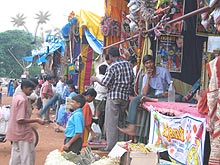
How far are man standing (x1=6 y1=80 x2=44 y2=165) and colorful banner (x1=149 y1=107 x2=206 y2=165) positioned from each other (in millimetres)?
1913

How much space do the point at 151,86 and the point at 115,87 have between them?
0.89m

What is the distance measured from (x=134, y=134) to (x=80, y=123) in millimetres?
1312

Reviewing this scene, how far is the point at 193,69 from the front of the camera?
26.9 feet

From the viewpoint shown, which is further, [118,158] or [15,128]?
[15,128]

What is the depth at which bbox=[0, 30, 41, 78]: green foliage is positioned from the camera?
206 ft

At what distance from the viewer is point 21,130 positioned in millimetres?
6371

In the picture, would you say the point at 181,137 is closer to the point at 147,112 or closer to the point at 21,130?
the point at 147,112

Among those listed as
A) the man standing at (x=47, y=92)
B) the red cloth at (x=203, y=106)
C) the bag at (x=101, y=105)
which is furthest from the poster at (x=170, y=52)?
the man standing at (x=47, y=92)

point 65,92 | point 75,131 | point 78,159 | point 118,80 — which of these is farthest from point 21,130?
point 65,92

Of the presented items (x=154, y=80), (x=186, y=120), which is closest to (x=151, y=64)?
(x=154, y=80)

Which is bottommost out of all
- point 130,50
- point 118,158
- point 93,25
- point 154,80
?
point 118,158

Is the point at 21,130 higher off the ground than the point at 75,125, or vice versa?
the point at 75,125

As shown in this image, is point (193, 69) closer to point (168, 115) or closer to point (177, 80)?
point (177, 80)

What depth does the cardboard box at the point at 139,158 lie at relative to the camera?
5.27 m
